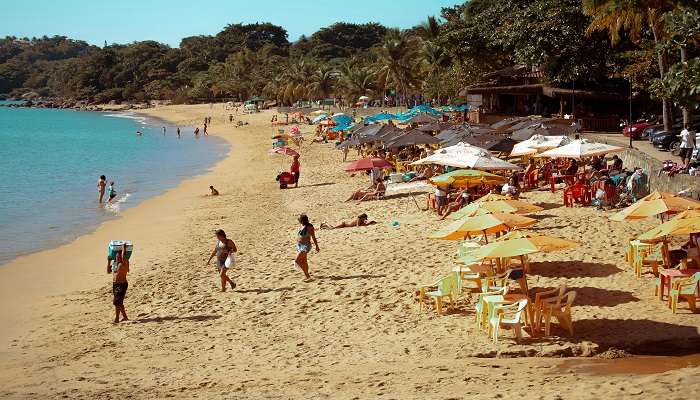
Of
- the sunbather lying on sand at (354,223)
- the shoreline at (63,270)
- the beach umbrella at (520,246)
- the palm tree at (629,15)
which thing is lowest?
the shoreline at (63,270)

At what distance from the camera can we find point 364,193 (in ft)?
72.3

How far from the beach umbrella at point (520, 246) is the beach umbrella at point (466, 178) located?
688 cm

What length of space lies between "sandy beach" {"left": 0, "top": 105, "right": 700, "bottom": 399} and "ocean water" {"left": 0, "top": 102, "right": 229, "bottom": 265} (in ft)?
16.6

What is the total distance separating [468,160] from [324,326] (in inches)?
342

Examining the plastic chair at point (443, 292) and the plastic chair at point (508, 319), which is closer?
the plastic chair at point (508, 319)

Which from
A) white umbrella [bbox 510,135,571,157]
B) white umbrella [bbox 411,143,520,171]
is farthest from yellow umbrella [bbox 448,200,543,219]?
white umbrella [bbox 510,135,571,157]

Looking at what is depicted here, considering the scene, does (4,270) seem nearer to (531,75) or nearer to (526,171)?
(526,171)

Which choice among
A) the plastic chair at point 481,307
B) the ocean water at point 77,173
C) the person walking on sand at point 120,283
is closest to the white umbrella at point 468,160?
the plastic chair at point 481,307

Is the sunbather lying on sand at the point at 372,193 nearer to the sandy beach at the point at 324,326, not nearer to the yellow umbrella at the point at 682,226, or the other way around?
the sandy beach at the point at 324,326

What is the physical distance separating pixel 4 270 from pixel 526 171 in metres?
13.4

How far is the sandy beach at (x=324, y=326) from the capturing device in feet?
26.8

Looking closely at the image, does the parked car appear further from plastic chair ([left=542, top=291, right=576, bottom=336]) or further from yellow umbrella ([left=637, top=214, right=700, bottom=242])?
plastic chair ([left=542, top=291, right=576, bottom=336])

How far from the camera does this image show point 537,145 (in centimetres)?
2088

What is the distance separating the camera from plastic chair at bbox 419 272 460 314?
10.6 metres
